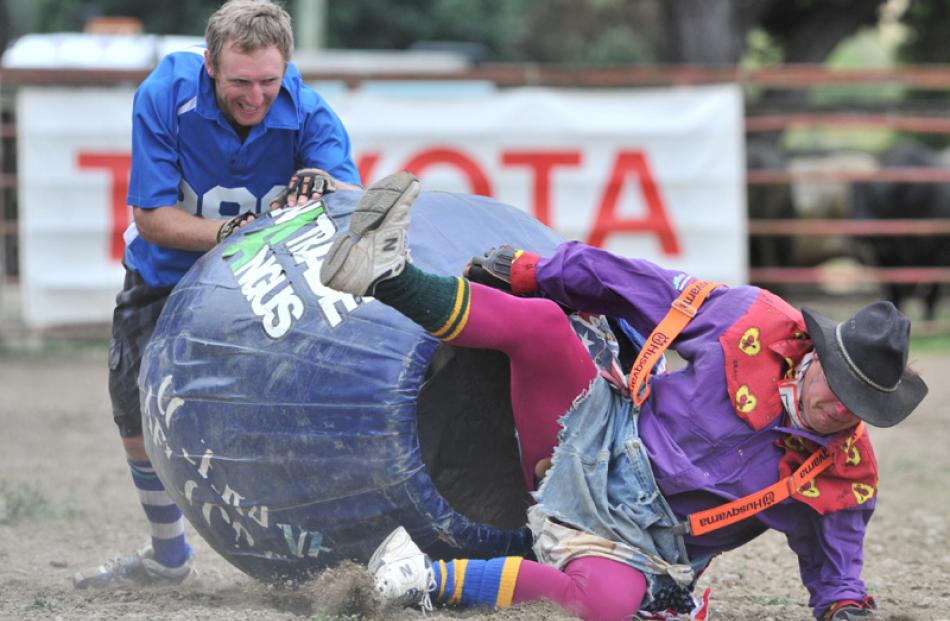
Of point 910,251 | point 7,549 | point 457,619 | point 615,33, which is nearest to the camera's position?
point 457,619

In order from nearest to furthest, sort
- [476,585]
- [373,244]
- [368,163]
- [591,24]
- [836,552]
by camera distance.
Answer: [373,244] → [476,585] → [836,552] → [368,163] → [591,24]

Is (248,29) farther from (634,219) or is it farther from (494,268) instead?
(634,219)

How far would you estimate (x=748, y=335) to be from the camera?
344cm

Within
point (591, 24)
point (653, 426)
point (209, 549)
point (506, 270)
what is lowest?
point (209, 549)

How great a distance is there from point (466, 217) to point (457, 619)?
1.07m

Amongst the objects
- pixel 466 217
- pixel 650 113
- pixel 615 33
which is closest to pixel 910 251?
pixel 650 113

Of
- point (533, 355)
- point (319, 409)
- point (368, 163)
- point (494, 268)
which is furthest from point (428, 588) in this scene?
point (368, 163)

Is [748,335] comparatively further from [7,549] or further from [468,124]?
[468,124]

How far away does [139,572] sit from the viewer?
4.37 m

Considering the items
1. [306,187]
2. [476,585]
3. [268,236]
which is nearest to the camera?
[476,585]

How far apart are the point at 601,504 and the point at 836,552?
1.95ft

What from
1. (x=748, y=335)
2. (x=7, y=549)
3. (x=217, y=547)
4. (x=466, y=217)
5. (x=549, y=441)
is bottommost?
(x=7, y=549)

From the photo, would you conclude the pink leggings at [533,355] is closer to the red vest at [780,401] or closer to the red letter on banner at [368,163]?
the red vest at [780,401]

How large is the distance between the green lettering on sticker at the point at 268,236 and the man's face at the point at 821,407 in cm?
131
